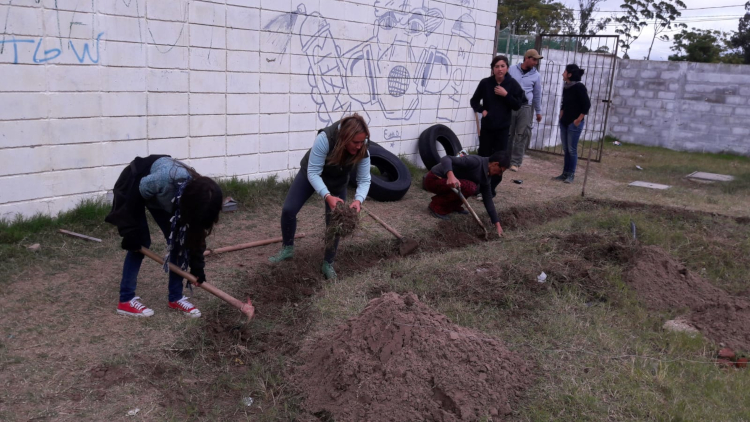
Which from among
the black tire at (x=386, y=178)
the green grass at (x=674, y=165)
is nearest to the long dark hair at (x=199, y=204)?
the black tire at (x=386, y=178)

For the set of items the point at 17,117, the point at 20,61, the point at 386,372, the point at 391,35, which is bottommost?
the point at 386,372

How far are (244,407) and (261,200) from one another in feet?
12.2

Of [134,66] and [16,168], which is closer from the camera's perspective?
[16,168]

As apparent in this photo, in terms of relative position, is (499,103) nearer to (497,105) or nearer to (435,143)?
(497,105)

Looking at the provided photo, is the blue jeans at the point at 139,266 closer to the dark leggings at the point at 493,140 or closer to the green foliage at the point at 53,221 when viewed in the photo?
the green foliage at the point at 53,221

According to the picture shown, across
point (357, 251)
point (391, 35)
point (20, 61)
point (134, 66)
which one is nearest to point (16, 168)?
point (20, 61)

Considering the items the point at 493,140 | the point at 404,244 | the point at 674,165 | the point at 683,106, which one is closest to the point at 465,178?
the point at 404,244

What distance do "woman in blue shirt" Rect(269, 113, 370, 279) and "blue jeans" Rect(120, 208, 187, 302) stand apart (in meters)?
1.06

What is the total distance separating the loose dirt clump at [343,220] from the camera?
4.23 meters

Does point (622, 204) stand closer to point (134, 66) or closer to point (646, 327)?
point (646, 327)

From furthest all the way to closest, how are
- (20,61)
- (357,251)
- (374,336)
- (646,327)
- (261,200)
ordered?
A: (261,200) → (357,251) → (20,61) → (646,327) → (374,336)

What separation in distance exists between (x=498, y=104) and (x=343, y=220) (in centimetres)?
404

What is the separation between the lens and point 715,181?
31.9 ft

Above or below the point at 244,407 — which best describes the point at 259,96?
above
